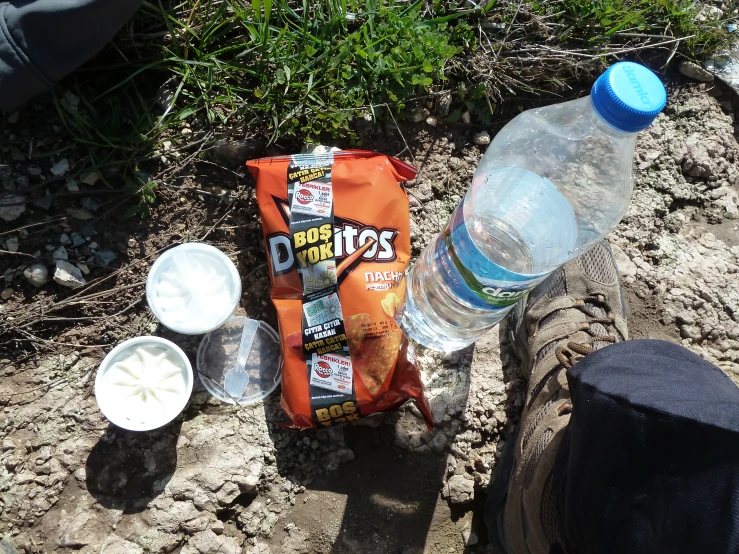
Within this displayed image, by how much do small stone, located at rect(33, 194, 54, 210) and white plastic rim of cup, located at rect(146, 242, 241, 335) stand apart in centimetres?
43

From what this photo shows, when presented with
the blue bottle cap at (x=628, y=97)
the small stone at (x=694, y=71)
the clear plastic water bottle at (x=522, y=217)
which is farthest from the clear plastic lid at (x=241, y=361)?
the small stone at (x=694, y=71)

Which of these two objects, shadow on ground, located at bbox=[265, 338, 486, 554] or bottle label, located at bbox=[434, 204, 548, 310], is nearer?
bottle label, located at bbox=[434, 204, 548, 310]

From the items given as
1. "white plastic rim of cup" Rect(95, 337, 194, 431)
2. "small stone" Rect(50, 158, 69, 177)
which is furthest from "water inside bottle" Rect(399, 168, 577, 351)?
"small stone" Rect(50, 158, 69, 177)

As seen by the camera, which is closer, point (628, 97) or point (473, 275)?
point (628, 97)

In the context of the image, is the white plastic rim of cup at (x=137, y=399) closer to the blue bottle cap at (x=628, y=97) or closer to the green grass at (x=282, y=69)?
the green grass at (x=282, y=69)

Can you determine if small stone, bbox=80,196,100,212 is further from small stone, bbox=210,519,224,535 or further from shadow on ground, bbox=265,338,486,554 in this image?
small stone, bbox=210,519,224,535

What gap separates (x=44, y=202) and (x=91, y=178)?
0.18m

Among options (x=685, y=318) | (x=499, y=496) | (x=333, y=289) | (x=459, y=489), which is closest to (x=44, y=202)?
(x=333, y=289)

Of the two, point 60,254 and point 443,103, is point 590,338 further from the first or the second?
point 60,254

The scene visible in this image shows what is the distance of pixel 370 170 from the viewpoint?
1.98 meters

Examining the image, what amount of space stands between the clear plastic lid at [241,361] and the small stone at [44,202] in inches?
27.9

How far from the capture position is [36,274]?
6.38 feet

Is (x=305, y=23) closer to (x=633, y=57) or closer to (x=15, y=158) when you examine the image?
(x=15, y=158)

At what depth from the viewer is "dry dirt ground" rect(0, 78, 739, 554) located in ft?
6.24
